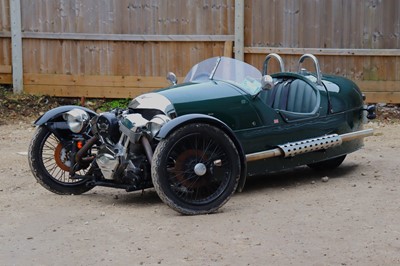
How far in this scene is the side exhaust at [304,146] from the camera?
Answer: 319 inches

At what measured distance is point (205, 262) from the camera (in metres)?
5.81

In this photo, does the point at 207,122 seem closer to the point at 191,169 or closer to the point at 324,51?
the point at 191,169

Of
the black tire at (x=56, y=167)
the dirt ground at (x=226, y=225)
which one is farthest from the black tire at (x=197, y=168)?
the black tire at (x=56, y=167)

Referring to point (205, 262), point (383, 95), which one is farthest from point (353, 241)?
point (383, 95)

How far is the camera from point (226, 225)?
681cm

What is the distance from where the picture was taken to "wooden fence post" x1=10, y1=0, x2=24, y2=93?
46.8ft

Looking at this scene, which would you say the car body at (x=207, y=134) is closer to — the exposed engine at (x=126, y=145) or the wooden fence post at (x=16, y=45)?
the exposed engine at (x=126, y=145)

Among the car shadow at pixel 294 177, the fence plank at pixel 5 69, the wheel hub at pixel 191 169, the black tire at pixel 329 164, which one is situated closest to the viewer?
the wheel hub at pixel 191 169

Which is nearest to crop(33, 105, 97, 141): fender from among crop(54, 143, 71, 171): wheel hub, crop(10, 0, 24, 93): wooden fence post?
crop(54, 143, 71, 171): wheel hub

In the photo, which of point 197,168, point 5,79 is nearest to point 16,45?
point 5,79

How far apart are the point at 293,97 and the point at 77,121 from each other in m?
2.47

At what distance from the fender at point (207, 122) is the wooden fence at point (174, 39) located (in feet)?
19.7

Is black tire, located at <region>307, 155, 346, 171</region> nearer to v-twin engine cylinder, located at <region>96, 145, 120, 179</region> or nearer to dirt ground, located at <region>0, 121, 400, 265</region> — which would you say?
dirt ground, located at <region>0, 121, 400, 265</region>

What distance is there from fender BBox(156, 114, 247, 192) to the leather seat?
1.52 m
